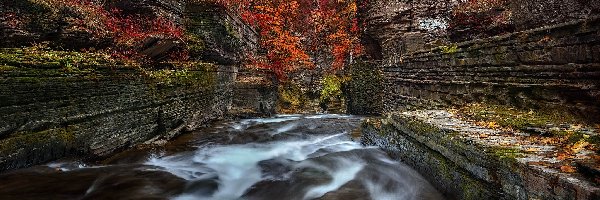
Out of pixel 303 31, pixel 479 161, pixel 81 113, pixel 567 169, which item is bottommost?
pixel 479 161

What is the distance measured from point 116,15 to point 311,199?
831 cm

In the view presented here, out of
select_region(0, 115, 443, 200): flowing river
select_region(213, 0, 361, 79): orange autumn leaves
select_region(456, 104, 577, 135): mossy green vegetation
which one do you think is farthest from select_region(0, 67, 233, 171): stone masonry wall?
select_region(213, 0, 361, 79): orange autumn leaves

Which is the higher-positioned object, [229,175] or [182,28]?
[182,28]

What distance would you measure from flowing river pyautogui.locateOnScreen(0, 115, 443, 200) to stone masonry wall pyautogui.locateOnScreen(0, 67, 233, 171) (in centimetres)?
27

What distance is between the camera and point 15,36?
5.58m

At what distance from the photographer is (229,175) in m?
6.09

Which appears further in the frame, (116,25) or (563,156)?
(116,25)

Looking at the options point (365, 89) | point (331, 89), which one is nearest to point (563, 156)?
point (365, 89)

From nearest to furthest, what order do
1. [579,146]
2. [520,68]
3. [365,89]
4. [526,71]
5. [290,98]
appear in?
[579,146], [526,71], [520,68], [365,89], [290,98]

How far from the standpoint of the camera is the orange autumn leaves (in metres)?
19.7

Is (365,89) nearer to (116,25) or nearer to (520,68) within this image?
(116,25)

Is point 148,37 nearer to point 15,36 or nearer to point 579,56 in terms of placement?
point 15,36

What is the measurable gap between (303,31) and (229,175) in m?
18.0

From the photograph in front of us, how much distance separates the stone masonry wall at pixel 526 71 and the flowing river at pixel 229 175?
6.64ft
